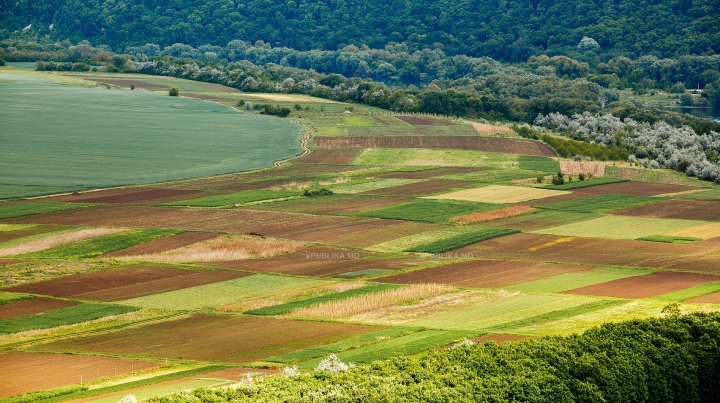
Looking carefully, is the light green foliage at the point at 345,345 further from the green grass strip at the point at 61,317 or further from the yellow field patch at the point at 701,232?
the yellow field patch at the point at 701,232

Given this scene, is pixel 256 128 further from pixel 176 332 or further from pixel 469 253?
pixel 176 332

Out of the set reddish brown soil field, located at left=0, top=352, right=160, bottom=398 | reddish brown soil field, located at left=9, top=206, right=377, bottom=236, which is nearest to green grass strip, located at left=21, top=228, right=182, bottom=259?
reddish brown soil field, located at left=9, top=206, right=377, bottom=236

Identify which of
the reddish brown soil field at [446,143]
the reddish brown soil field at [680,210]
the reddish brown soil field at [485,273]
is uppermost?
the reddish brown soil field at [446,143]

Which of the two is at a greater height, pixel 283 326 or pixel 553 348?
pixel 553 348

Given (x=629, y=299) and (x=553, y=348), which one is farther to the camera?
(x=629, y=299)

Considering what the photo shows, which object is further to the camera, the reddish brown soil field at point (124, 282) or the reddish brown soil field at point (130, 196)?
the reddish brown soil field at point (130, 196)

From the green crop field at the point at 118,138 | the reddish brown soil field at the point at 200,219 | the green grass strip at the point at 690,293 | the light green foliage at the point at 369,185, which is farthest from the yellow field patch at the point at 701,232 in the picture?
the green crop field at the point at 118,138

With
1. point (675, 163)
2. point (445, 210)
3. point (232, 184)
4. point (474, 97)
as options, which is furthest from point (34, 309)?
point (474, 97)

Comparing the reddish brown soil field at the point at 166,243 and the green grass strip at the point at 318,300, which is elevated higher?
the green grass strip at the point at 318,300

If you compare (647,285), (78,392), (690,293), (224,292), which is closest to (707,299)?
(690,293)
